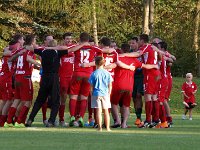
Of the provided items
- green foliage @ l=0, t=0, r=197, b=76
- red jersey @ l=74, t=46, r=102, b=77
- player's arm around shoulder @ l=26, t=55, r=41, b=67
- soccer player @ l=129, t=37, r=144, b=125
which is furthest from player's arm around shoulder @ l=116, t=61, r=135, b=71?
green foliage @ l=0, t=0, r=197, b=76

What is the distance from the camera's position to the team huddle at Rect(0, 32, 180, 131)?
22.9m

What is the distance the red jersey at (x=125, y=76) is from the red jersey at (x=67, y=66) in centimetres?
149

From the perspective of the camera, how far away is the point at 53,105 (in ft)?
76.4

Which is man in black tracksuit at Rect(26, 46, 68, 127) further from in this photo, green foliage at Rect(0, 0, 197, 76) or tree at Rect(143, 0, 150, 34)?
tree at Rect(143, 0, 150, 34)

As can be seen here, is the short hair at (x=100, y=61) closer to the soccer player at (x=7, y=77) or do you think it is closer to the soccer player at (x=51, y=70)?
the soccer player at (x=51, y=70)

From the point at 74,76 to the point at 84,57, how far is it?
0.60m

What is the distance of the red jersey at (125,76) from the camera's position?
23344mm

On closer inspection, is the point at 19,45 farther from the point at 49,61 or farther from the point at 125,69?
the point at 125,69

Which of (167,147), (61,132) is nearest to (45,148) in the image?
(167,147)

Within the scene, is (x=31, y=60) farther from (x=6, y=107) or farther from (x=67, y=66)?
(x=67, y=66)

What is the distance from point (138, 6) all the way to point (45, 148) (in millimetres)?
59718

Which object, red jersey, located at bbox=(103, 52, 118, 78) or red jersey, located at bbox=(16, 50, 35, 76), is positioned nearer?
red jersey, located at bbox=(16, 50, 35, 76)

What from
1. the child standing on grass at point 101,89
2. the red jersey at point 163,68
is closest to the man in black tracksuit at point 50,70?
the child standing on grass at point 101,89

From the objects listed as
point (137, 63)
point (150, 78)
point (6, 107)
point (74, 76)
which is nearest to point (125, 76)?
point (137, 63)
